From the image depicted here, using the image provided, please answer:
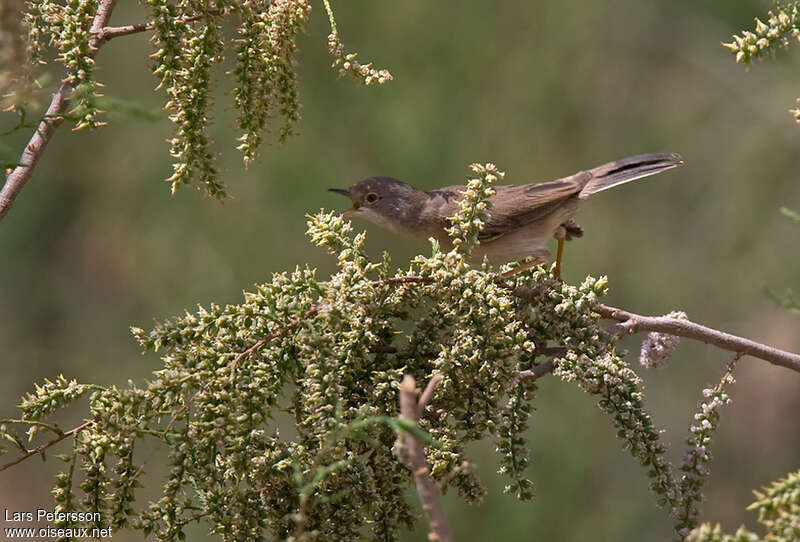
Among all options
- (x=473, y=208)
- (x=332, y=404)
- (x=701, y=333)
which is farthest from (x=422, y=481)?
(x=701, y=333)

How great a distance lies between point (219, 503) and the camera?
1.85 metres

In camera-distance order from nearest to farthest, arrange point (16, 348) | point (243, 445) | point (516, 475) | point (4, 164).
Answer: point (4, 164) → point (243, 445) → point (516, 475) → point (16, 348)

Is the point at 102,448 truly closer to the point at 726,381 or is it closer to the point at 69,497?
the point at 69,497

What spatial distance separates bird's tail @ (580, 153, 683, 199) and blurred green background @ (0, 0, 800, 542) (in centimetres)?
158

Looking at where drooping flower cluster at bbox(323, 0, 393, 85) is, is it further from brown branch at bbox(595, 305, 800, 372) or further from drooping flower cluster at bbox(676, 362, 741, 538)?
drooping flower cluster at bbox(676, 362, 741, 538)

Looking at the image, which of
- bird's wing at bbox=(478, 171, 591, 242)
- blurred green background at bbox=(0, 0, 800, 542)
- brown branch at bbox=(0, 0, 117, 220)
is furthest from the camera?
blurred green background at bbox=(0, 0, 800, 542)

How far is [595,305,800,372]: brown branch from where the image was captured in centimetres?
224

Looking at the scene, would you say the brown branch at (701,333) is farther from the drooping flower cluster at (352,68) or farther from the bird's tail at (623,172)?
the bird's tail at (623,172)

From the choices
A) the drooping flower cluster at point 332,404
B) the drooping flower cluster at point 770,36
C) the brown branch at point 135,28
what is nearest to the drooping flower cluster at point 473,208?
the drooping flower cluster at point 332,404

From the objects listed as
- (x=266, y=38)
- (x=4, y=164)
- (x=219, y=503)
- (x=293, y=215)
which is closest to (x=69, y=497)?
(x=219, y=503)

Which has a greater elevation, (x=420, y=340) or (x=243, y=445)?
(x=420, y=340)

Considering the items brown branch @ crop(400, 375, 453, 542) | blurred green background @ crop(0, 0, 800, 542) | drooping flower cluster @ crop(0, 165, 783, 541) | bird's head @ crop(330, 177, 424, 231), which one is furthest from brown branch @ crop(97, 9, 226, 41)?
blurred green background @ crop(0, 0, 800, 542)

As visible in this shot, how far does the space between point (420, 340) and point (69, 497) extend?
836mm

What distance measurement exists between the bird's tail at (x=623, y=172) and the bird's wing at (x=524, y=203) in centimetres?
4
